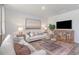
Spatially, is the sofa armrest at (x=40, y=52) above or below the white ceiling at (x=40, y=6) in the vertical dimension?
below

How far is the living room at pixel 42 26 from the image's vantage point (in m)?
1.84

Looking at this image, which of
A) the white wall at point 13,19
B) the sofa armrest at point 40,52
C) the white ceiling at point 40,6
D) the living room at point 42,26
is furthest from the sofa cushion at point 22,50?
the white ceiling at point 40,6

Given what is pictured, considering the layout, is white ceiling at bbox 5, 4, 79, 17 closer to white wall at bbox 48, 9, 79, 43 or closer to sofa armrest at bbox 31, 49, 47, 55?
white wall at bbox 48, 9, 79, 43

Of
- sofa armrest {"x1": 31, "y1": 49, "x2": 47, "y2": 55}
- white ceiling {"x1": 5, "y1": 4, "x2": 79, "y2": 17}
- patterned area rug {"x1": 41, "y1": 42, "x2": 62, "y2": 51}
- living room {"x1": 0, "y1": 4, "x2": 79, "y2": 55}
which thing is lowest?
sofa armrest {"x1": 31, "y1": 49, "x2": 47, "y2": 55}

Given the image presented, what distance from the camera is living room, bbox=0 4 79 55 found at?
1836mm

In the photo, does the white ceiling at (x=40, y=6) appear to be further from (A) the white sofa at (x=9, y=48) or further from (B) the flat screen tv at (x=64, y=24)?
(A) the white sofa at (x=9, y=48)

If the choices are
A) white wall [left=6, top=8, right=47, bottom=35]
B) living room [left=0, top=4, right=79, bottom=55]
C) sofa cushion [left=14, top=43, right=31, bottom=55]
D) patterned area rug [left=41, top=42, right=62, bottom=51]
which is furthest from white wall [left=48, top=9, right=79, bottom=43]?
sofa cushion [left=14, top=43, right=31, bottom=55]

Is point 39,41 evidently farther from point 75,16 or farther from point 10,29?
Answer: point 75,16

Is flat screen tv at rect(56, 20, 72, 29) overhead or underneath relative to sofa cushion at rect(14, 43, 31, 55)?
overhead

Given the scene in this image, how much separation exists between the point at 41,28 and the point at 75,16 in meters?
0.68

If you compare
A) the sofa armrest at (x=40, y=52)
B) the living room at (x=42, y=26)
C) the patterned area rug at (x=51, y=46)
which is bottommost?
the sofa armrest at (x=40, y=52)

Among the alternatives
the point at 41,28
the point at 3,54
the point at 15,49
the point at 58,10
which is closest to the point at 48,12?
the point at 58,10

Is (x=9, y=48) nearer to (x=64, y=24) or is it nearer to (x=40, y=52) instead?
(x=40, y=52)
